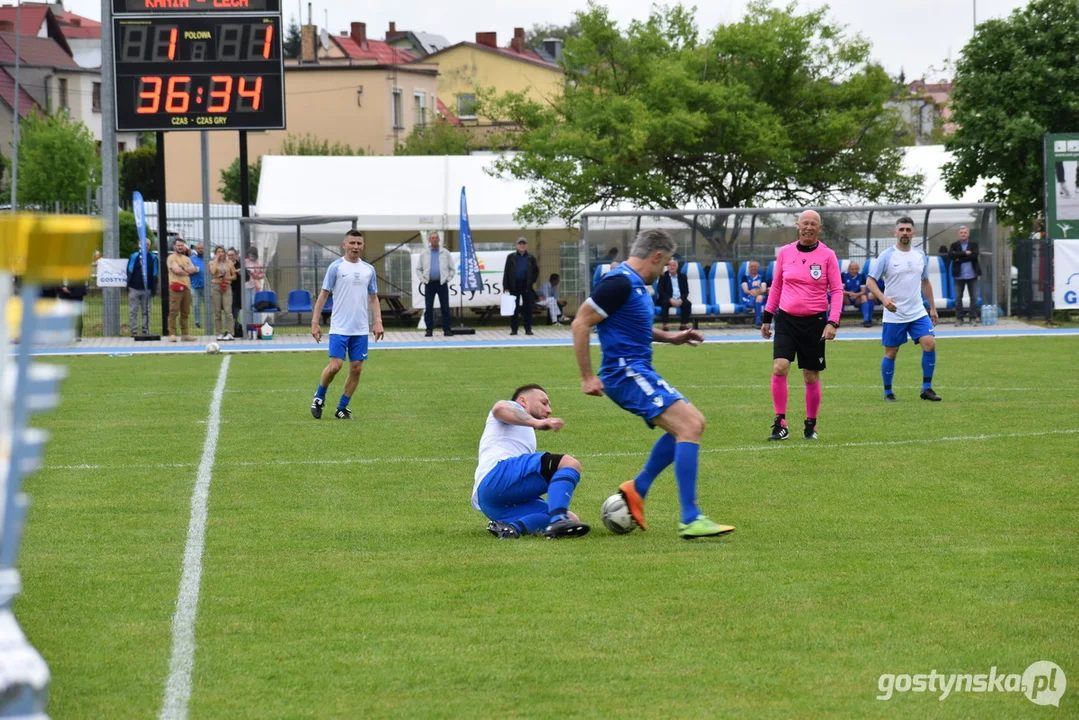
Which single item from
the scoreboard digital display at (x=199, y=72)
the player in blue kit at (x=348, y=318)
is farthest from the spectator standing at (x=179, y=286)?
the player in blue kit at (x=348, y=318)

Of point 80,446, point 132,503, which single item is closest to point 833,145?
point 80,446

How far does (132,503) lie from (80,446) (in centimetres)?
346

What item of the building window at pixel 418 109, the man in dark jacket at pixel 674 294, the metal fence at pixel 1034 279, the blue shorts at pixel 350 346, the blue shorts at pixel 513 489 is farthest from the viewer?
the building window at pixel 418 109

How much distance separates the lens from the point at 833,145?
112 ft

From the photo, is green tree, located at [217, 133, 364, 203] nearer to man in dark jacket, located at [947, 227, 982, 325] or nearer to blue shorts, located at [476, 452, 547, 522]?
man in dark jacket, located at [947, 227, 982, 325]

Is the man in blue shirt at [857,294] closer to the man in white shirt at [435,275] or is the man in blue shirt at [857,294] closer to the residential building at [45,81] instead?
the man in white shirt at [435,275]

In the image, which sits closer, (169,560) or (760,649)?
(760,649)

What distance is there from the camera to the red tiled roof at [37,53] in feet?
256

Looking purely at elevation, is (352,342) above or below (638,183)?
below

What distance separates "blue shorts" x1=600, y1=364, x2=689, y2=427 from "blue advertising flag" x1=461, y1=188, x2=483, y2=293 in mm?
23340

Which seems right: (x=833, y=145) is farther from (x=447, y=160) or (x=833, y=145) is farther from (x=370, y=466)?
(x=370, y=466)

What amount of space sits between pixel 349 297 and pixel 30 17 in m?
77.1

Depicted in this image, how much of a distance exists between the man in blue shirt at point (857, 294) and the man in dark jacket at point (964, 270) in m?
1.89

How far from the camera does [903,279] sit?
15.8 meters
